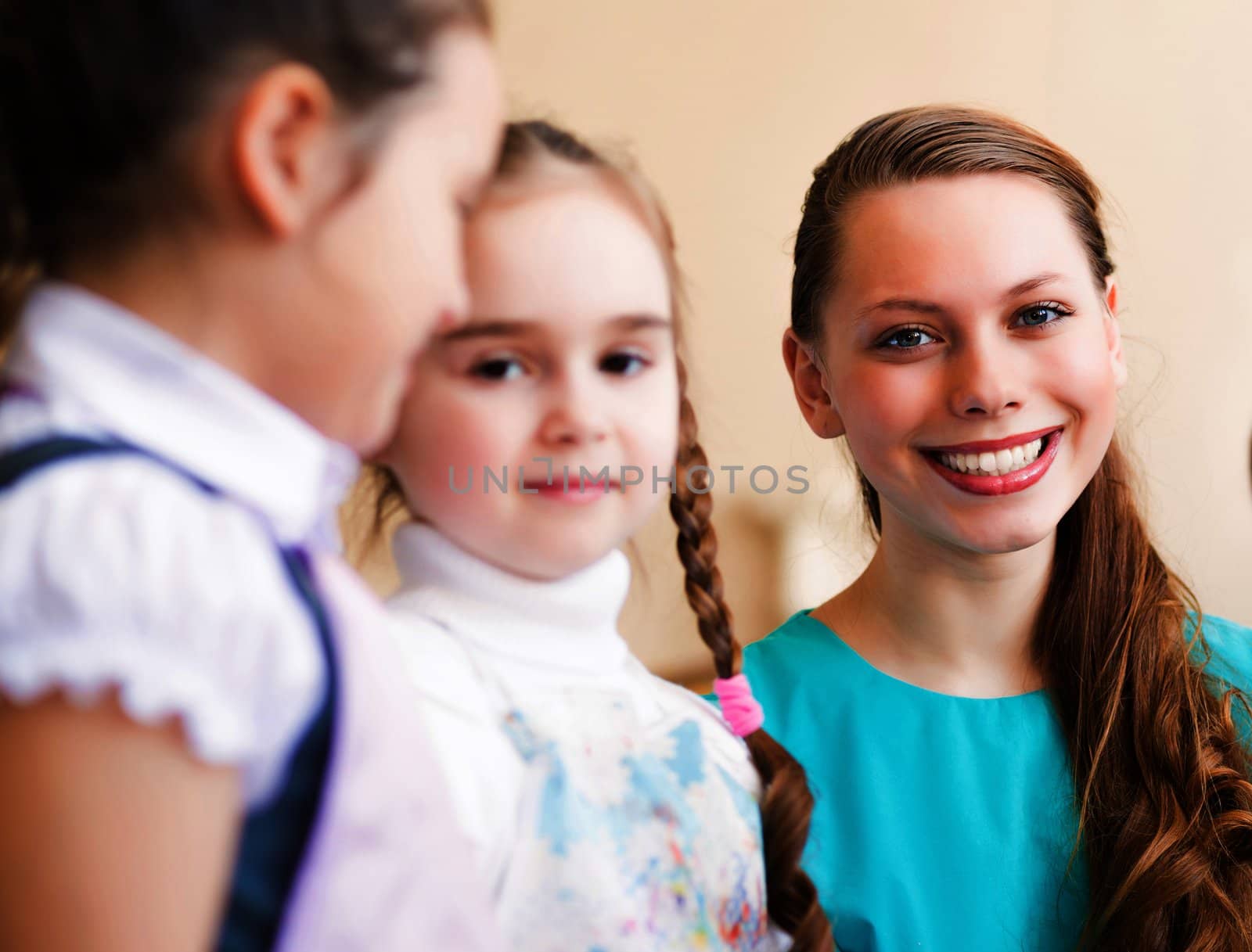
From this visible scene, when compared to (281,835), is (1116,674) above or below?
below

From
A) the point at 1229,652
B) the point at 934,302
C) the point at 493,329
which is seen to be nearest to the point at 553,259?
the point at 493,329

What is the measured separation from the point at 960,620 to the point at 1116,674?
14 centimetres

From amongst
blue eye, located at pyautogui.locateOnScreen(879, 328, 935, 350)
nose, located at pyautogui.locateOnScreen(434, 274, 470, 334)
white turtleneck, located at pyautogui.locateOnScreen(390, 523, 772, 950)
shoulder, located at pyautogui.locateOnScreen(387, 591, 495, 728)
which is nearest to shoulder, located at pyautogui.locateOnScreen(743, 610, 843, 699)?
blue eye, located at pyautogui.locateOnScreen(879, 328, 935, 350)

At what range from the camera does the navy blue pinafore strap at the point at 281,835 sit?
461 millimetres

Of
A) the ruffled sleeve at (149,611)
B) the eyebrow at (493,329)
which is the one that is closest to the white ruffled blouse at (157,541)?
the ruffled sleeve at (149,611)

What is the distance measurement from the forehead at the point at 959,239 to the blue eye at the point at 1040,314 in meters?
0.03

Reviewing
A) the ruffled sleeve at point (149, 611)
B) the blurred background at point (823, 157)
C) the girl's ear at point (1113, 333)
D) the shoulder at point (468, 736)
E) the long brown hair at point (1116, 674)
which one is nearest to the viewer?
the ruffled sleeve at point (149, 611)

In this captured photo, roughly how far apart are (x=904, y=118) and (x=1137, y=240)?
1661 mm

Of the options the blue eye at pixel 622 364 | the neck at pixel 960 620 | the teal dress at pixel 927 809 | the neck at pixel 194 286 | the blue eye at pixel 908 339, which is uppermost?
the neck at pixel 194 286

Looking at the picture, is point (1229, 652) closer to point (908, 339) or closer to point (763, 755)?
point (908, 339)

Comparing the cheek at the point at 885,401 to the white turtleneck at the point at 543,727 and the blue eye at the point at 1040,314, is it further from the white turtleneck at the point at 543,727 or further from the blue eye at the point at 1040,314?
the white turtleneck at the point at 543,727

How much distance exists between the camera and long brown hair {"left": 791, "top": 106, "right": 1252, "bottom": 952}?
990mm

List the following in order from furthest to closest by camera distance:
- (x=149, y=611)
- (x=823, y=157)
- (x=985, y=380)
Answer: (x=823, y=157) < (x=985, y=380) < (x=149, y=611)

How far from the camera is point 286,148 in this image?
45cm
